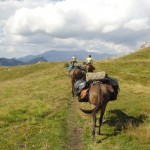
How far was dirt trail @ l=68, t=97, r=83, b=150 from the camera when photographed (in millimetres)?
16344

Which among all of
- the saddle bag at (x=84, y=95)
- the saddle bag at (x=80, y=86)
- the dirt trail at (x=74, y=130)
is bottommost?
the dirt trail at (x=74, y=130)

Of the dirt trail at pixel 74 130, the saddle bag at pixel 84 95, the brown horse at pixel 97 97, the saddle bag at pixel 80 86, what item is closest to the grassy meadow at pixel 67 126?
the dirt trail at pixel 74 130

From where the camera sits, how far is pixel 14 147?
1592cm

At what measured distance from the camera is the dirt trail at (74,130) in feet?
53.6

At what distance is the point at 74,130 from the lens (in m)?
19.0

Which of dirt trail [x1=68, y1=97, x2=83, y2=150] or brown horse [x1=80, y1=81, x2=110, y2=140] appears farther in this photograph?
brown horse [x1=80, y1=81, x2=110, y2=140]

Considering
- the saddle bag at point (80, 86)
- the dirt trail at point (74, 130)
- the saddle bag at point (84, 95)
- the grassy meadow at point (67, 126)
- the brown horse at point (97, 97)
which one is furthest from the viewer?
the saddle bag at point (80, 86)

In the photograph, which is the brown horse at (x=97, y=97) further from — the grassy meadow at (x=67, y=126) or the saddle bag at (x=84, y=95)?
the grassy meadow at (x=67, y=126)

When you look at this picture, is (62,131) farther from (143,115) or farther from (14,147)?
(143,115)

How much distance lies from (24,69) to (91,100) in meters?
77.4

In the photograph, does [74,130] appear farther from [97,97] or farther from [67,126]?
[97,97]

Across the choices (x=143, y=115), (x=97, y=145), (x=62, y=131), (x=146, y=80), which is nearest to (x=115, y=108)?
(x=143, y=115)

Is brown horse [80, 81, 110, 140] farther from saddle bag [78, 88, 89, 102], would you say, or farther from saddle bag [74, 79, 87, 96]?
saddle bag [74, 79, 87, 96]

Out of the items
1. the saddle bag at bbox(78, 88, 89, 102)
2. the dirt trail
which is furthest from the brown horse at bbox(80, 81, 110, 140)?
the dirt trail
